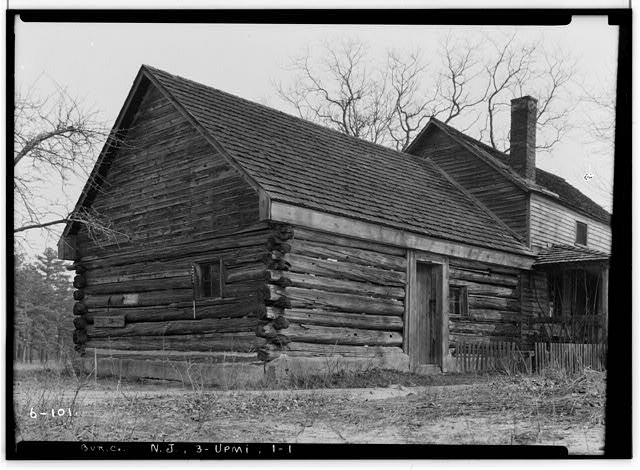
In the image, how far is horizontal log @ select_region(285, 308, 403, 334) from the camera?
13.9 metres

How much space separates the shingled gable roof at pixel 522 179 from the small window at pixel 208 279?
965 cm

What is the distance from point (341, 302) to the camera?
14680mm

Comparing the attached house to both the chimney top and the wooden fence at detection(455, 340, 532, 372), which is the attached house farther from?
the chimney top

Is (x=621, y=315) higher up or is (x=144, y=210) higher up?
(x=144, y=210)

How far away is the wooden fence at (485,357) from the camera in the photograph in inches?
658

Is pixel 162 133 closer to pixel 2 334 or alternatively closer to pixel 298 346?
pixel 298 346

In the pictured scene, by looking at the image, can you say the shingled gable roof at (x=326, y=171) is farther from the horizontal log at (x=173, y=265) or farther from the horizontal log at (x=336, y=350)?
the horizontal log at (x=336, y=350)

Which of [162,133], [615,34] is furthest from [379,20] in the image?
[162,133]

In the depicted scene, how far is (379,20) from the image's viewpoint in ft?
29.2

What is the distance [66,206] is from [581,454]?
790cm

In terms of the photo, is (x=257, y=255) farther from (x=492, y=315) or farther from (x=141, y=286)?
(x=492, y=315)

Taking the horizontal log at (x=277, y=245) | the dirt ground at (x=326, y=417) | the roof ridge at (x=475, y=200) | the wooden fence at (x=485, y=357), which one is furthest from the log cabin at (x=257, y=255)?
the dirt ground at (x=326, y=417)

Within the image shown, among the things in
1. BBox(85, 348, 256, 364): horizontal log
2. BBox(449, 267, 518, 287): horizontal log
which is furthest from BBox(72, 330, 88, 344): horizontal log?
BBox(449, 267, 518, 287): horizontal log

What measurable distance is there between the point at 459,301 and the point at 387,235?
3219mm
